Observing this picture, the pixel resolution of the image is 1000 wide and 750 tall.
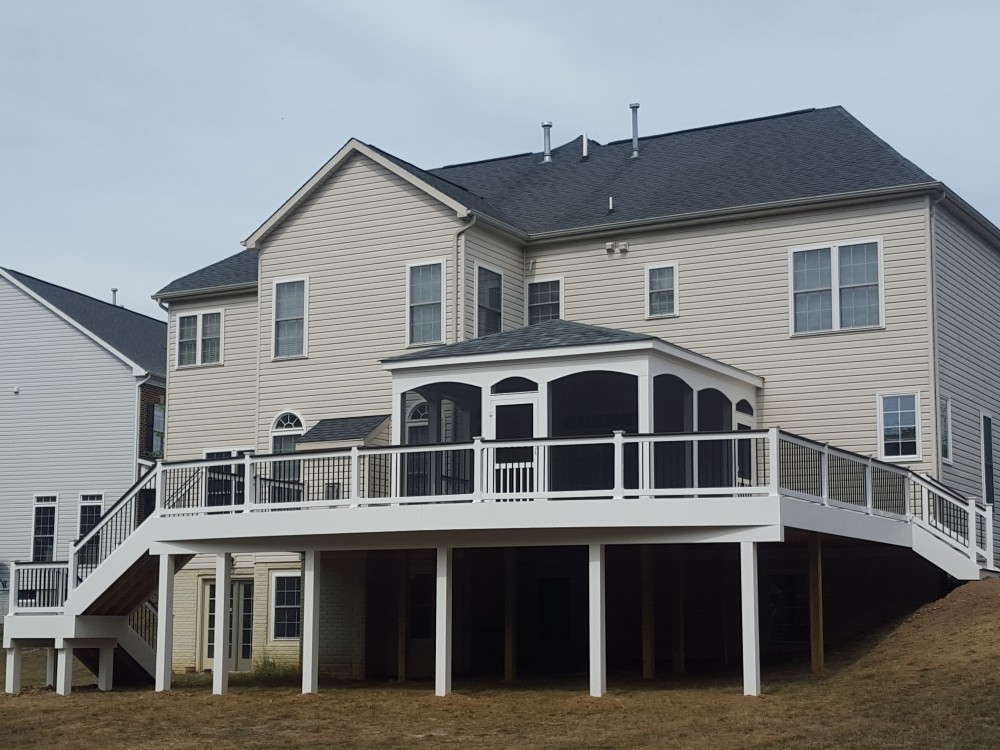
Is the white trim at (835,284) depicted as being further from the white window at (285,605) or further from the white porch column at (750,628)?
the white window at (285,605)

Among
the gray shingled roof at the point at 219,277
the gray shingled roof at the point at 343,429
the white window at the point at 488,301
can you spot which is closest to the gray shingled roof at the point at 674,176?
the gray shingled roof at the point at 219,277

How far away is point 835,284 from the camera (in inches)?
1075

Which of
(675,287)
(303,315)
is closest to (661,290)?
(675,287)

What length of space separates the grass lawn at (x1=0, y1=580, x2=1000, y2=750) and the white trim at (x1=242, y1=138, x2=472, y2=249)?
379 inches

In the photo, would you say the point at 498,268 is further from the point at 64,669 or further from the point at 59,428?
the point at 59,428

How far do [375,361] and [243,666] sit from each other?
26.0ft

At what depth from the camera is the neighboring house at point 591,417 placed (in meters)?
23.3

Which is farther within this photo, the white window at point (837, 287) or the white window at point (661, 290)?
the white window at point (661, 290)

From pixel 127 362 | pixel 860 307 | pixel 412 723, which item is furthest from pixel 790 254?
pixel 127 362

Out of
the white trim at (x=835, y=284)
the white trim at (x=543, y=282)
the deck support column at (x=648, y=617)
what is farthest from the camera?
the white trim at (x=543, y=282)

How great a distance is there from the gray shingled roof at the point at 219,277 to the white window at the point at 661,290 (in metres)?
9.56

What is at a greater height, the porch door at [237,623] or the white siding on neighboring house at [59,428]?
the white siding on neighboring house at [59,428]

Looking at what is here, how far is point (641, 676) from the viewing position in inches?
990

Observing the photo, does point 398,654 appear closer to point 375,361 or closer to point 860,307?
point 375,361
